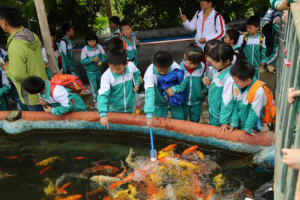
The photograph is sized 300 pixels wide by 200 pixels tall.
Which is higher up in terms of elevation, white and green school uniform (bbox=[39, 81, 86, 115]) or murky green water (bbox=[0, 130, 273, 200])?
white and green school uniform (bbox=[39, 81, 86, 115])

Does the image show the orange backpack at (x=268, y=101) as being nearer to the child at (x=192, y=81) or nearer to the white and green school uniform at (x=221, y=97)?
the white and green school uniform at (x=221, y=97)

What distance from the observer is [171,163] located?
338cm

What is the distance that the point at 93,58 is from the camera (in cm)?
597

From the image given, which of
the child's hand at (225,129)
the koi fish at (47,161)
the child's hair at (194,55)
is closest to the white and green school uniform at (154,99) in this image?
the child's hair at (194,55)

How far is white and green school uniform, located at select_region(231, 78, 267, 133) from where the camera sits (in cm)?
312

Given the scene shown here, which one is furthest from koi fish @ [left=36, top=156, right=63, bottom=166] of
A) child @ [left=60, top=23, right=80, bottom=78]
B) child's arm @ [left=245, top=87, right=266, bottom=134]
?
child @ [left=60, top=23, right=80, bottom=78]

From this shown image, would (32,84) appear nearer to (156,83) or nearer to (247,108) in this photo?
(156,83)

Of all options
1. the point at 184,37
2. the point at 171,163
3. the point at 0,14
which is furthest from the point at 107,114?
the point at 184,37

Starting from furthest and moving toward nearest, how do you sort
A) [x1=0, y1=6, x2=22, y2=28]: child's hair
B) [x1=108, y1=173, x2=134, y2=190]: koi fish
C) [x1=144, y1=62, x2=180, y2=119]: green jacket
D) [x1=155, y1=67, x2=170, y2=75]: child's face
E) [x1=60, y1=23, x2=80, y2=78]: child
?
[x1=60, y1=23, x2=80, y2=78]: child < [x1=0, y1=6, x2=22, y2=28]: child's hair < [x1=155, y1=67, x2=170, y2=75]: child's face < [x1=144, y1=62, x2=180, y2=119]: green jacket < [x1=108, y1=173, x2=134, y2=190]: koi fish

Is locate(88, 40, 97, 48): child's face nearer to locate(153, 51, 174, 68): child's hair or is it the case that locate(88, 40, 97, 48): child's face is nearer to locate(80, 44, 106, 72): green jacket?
locate(80, 44, 106, 72): green jacket

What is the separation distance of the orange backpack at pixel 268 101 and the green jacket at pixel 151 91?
112 cm

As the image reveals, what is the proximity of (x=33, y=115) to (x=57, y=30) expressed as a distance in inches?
214

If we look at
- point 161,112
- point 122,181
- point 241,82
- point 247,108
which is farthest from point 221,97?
point 122,181

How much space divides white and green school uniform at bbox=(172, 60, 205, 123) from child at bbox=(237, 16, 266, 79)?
1862 mm
